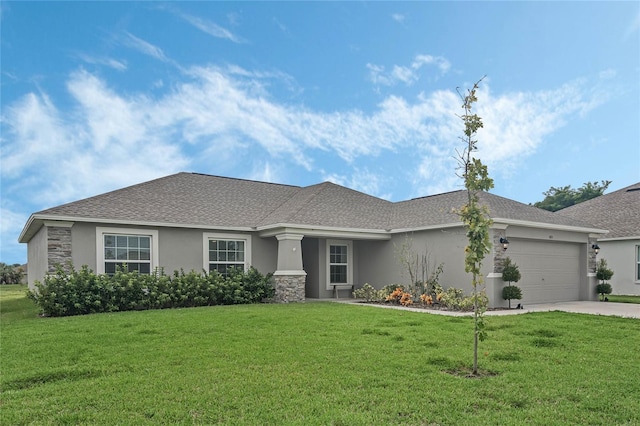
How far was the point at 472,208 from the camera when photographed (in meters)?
5.75

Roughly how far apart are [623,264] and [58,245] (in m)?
22.2

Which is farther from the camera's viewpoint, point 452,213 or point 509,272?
point 452,213

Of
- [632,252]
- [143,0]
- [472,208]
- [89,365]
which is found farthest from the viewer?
[632,252]

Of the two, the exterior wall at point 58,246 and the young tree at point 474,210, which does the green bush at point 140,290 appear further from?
the young tree at point 474,210

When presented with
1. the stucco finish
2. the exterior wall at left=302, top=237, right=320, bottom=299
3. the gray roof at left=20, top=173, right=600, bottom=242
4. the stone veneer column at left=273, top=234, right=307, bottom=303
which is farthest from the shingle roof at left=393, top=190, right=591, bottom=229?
the stucco finish

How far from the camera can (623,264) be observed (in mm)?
19781

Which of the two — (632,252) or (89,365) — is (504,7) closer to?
(632,252)

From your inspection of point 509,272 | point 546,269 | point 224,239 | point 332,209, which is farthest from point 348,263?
point 546,269

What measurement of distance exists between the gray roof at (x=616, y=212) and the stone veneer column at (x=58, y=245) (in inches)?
847

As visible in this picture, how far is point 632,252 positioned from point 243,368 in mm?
19918

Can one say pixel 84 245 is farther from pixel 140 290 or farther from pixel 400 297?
pixel 400 297

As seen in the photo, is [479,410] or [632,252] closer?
[479,410]

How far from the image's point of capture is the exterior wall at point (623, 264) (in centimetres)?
1939

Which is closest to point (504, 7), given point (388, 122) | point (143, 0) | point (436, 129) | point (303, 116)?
point (436, 129)
